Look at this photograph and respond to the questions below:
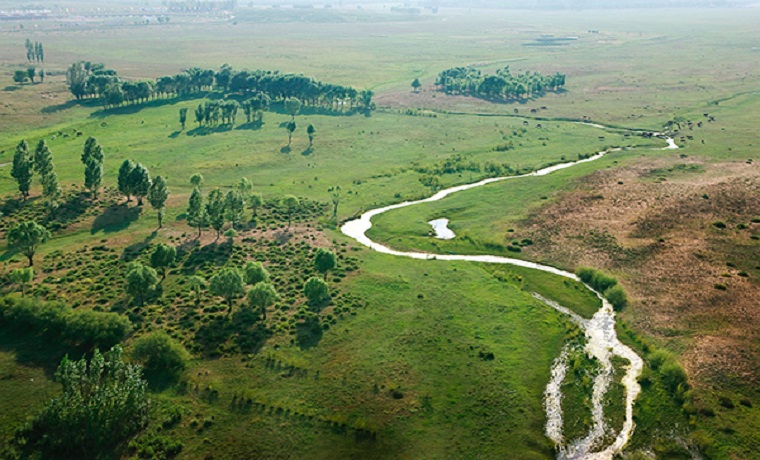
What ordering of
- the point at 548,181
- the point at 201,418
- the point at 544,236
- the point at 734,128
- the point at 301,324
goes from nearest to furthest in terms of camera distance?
the point at 201,418 < the point at 301,324 < the point at 544,236 < the point at 548,181 < the point at 734,128

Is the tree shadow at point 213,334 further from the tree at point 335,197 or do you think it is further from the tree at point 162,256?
the tree at point 335,197

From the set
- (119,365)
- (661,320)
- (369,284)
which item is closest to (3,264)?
(119,365)

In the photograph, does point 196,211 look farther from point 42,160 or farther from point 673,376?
point 673,376

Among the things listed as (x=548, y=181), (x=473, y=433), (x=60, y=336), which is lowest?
(x=473, y=433)

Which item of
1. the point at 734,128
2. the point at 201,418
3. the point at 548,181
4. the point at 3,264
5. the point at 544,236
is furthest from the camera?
the point at 734,128

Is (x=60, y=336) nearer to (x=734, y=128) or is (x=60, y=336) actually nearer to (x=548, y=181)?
(x=548, y=181)

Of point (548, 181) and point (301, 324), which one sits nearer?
point (301, 324)
